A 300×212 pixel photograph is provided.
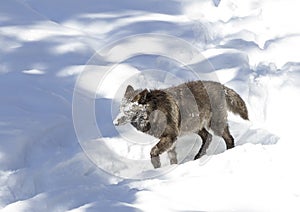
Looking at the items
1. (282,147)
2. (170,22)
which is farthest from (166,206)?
(170,22)

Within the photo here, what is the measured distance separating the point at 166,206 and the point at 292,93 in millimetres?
4237

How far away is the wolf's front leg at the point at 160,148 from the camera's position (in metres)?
5.99

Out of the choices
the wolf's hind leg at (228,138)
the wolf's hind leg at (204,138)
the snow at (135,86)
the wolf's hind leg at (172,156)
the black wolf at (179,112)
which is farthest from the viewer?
the wolf's hind leg at (204,138)

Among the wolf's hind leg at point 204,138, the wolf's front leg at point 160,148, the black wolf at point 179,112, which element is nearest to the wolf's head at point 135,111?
the black wolf at point 179,112

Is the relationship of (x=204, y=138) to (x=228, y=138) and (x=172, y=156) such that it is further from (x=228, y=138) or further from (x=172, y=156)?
(x=172, y=156)

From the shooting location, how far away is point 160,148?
600cm

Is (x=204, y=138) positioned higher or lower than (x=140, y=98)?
lower

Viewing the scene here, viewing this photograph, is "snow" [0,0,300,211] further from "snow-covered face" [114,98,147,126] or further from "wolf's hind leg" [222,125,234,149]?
"snow-covered face" [114,98,147,126]

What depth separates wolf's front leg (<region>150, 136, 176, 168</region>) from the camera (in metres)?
5.99

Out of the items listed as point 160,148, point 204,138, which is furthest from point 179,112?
point 204,138

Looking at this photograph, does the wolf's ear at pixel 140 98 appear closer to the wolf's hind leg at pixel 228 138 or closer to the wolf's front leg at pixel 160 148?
the wolf's front leg at pixel 160 148

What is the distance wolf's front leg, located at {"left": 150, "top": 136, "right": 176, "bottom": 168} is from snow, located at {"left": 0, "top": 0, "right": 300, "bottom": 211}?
11.0 inches

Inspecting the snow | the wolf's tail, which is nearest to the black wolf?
the wolf's tail

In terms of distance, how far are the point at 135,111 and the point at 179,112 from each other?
0.56m
